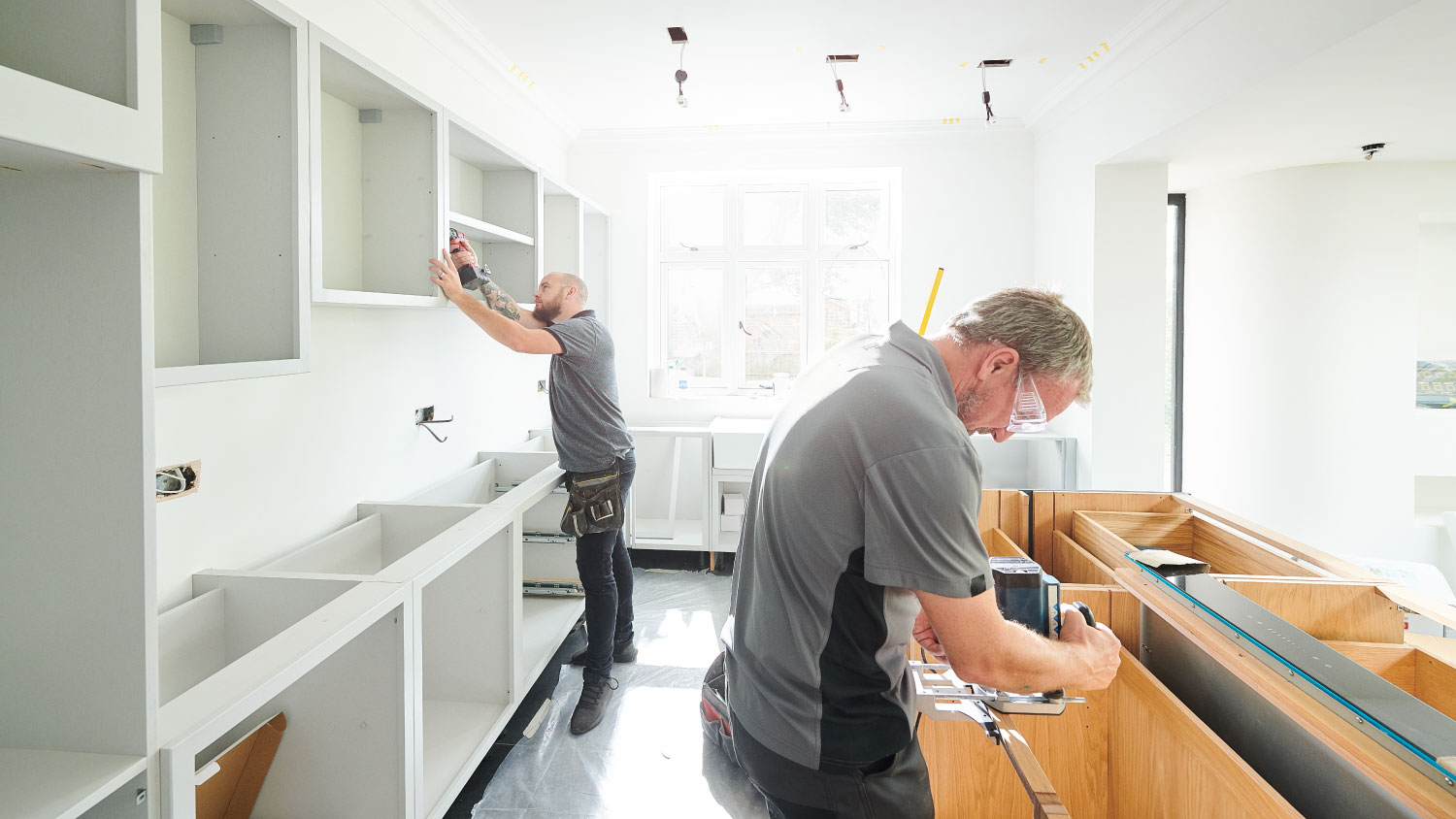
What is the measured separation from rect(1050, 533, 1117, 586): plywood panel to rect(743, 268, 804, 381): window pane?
2.55 m

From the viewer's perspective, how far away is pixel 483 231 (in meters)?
2.53

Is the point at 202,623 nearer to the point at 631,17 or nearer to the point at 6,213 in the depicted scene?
the point at 6,213

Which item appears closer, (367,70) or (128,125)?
(128,125)

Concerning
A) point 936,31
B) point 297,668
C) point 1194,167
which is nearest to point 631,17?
point 936,31

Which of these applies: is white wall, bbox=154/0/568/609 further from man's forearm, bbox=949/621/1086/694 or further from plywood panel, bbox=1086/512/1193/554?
plywood panel, bbox=1086/512/1193/554

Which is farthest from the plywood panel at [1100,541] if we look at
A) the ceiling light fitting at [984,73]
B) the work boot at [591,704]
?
the ceiling light fitting at [984,73]

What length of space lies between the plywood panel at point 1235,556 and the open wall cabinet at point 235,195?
2428mm

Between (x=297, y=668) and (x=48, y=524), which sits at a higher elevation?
(x=48, y=524)

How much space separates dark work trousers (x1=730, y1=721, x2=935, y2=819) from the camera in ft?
3.59

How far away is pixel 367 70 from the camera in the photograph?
1831 millimetres

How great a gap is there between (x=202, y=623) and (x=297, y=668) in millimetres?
578

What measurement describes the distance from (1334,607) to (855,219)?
11.9 ft

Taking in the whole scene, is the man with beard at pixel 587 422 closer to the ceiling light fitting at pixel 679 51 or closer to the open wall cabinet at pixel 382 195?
the open wall cabinet at pixel 382 195

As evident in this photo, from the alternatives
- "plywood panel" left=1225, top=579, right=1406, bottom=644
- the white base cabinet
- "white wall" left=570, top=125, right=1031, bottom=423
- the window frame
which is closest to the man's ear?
"plywood panel" left=1225, top=579, right=1406, bottom=644
